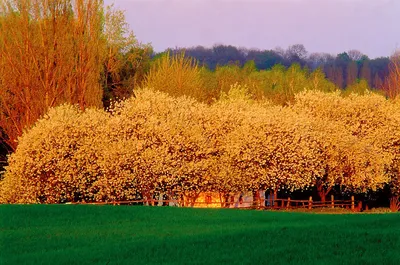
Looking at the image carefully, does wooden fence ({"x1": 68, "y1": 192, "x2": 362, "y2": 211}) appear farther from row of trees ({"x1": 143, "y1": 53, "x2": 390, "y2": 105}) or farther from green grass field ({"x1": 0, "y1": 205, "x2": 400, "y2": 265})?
green grass field ({"x1": 0, "y1": 205, "x2": 400, "y2": 265})

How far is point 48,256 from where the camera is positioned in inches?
893

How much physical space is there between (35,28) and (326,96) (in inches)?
1178

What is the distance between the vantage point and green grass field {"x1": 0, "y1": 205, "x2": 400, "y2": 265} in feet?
70.0

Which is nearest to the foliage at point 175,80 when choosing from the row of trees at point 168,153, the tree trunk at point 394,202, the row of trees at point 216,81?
the row of trees at point 216,81

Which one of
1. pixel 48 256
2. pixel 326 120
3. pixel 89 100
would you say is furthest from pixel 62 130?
pixel 48 256

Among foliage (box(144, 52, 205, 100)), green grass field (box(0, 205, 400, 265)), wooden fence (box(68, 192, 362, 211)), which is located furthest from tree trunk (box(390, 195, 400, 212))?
green grass field (box(0, 205, 400, 265))

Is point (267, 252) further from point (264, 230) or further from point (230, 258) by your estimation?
point (264, 230)

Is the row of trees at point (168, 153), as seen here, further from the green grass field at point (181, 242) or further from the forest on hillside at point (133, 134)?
the green grass field at point (181, 242)

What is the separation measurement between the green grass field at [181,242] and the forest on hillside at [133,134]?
2003 cm

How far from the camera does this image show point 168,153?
194 ft

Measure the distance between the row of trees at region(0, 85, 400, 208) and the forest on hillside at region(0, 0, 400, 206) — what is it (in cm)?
11

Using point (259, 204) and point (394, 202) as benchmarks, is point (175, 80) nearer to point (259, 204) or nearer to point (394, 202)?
point (259, 204)

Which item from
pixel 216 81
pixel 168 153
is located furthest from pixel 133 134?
pixel 216 81

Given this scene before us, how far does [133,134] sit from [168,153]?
3222 mm
